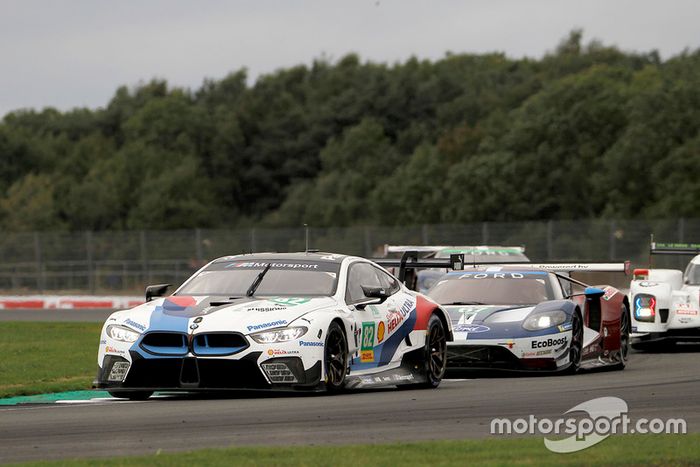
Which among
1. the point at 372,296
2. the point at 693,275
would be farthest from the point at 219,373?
the point at 693,275

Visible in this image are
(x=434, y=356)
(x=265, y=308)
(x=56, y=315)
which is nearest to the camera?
(x=265, y=308)

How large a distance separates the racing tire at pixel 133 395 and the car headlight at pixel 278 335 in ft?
3.81

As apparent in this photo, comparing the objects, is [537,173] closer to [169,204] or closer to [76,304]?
[169,204]

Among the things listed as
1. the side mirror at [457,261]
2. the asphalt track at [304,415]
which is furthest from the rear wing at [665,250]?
the asphalt track at [304,415]

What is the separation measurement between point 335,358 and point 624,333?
256 inches

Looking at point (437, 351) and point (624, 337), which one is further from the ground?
point (437, 351)

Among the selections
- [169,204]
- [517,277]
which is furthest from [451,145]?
[517,277]

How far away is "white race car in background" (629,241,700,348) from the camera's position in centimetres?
2031

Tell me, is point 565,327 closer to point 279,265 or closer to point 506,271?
point 506,271

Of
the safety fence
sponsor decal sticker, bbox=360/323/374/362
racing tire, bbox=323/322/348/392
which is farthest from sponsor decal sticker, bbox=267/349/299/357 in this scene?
the safety fence

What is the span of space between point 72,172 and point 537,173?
35.7 m

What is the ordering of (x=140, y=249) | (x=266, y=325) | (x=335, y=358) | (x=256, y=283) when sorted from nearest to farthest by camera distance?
(x=266, y=325) → (x=335, y=358) → (x=256, y=283) → (x=140, y=249)

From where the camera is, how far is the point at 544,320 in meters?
15.5

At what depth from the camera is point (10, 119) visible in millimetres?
111250
